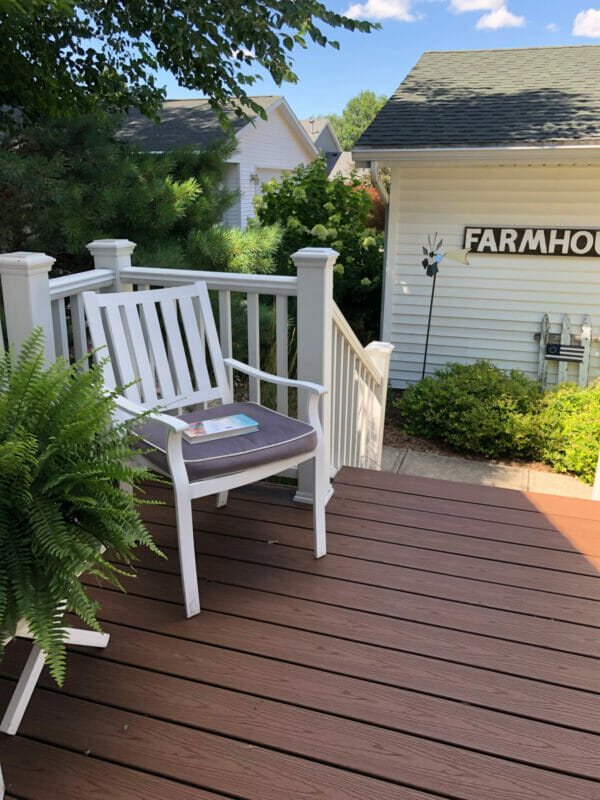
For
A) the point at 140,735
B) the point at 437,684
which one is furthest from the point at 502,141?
the point at 140,735

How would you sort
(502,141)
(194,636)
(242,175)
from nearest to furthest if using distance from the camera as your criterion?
(194,636) < (502,141) < (242,175)

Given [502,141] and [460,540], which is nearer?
[460,540]

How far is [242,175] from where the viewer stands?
511 inches

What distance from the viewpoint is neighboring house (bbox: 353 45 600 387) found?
610 cm

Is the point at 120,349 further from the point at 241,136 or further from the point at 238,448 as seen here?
the point at 241,136

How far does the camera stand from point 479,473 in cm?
505

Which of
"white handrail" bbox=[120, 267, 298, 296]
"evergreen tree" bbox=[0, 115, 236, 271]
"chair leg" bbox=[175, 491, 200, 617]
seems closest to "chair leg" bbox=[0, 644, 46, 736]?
"chair leg" bbox=[175, 491, 200, 617]

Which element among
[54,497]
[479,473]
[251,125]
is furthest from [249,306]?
[251,125]

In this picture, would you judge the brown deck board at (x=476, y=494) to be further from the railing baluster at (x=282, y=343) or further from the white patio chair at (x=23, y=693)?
the white patio chair at (x=23, y=693)

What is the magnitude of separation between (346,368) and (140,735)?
196cm

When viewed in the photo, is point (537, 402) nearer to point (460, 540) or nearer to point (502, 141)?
point (502, 141)

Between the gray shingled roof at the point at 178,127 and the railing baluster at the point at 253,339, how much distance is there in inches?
367

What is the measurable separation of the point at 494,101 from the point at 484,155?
1.34 meters

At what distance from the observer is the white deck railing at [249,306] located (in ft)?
7.22
